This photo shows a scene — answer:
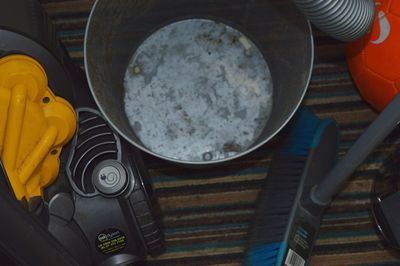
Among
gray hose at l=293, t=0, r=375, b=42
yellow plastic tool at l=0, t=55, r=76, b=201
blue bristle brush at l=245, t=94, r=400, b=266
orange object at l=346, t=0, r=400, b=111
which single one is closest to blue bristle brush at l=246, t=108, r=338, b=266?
blue bristle brush at l=245, t=94, r=400, b=266

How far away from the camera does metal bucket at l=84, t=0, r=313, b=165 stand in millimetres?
1153

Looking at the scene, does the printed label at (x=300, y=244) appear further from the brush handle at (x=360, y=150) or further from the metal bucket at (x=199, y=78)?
the metal bucket at (x=199, y=78)

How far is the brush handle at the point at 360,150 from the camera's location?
0.80m

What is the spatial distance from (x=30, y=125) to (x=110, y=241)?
24 centimetres

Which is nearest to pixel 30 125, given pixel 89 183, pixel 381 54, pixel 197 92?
pixel 89 183

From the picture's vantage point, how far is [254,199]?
1.19 metres

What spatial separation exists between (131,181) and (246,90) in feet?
1.00

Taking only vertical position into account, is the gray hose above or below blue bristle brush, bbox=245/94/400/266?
above

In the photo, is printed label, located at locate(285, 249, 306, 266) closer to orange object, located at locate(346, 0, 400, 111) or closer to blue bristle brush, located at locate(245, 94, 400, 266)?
blue bristle brush, located at locate(245, 94, 400, 266)

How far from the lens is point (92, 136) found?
3.30 ft

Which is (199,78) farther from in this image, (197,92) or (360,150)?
(360,150)

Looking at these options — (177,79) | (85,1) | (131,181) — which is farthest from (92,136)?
(85,1)

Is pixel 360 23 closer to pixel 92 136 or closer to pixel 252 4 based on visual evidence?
pixel 252 4

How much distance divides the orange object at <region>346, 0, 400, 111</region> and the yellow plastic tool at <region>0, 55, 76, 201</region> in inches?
18.2
